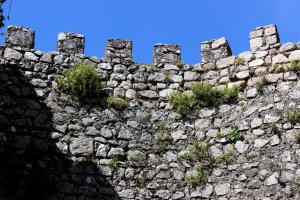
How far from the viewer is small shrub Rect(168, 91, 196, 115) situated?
27.7 ft

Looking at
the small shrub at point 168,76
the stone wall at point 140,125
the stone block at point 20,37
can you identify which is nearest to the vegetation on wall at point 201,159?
the stone wall at point 140,125

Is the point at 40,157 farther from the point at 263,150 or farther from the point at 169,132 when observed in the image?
the point at 263,150

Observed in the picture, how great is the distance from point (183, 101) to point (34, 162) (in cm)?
255

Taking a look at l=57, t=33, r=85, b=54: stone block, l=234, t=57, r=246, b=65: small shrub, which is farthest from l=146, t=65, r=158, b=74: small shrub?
l=234, t=57, r=246, b=65: small shrub

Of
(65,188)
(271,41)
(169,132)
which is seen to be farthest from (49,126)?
→ (271,41)

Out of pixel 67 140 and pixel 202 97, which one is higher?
pixel 202 97

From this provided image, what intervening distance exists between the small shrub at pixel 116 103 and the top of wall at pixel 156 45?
80 cm

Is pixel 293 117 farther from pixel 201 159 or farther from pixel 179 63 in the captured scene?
pixel 179 63

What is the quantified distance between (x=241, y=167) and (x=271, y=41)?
2.33 m

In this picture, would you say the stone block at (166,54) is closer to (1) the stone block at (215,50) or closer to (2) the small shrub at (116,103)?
(1) the stone block at (215,50)

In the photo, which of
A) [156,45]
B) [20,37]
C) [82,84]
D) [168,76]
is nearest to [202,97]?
[168,76]

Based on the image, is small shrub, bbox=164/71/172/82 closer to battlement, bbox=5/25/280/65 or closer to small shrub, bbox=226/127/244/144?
battlement, bbox=5/25/280/65

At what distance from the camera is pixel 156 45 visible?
9211 mm

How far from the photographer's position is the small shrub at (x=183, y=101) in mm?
8430
